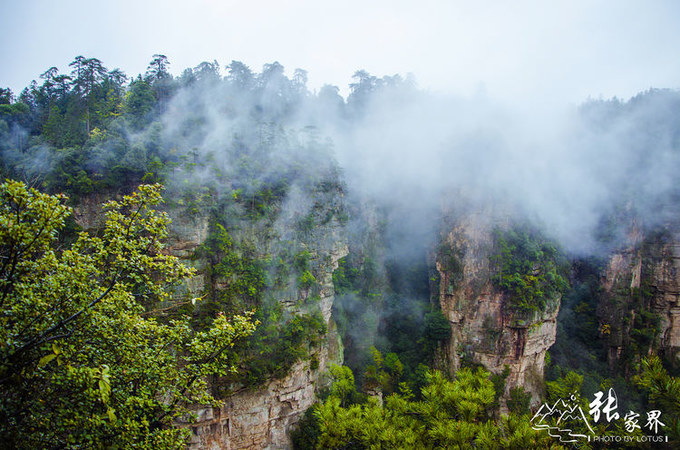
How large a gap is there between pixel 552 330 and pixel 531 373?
297 centimetres

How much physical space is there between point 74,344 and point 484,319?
20.2 meters

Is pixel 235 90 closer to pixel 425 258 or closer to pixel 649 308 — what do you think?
pixel 425 258

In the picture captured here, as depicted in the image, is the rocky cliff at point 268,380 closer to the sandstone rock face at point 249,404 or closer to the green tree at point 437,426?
the sandstone rock face at point 249,404

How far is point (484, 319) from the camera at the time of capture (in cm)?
1962

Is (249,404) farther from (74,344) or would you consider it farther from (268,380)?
(74,344)

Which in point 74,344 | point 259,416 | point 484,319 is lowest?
point 259,416

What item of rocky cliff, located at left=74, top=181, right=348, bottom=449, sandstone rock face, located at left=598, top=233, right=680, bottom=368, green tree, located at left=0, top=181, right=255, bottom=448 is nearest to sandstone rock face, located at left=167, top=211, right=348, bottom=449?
rocky cliff, located at left=74, top=181, right=348, bottom=449

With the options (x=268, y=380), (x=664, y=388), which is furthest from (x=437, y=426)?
(x=268, y=380)

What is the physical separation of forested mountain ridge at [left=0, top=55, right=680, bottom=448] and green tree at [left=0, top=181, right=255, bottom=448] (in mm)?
7595

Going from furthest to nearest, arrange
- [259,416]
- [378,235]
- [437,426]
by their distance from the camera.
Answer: [378,235]
[259,416]
[437,426]

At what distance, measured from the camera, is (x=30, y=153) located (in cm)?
1605

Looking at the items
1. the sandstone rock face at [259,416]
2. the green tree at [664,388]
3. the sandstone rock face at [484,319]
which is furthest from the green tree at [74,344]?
the sandstone rock face at [484,319]

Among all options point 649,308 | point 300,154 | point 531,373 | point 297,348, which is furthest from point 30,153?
point 649,308

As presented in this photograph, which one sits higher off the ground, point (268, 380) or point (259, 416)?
point (268, 380)
